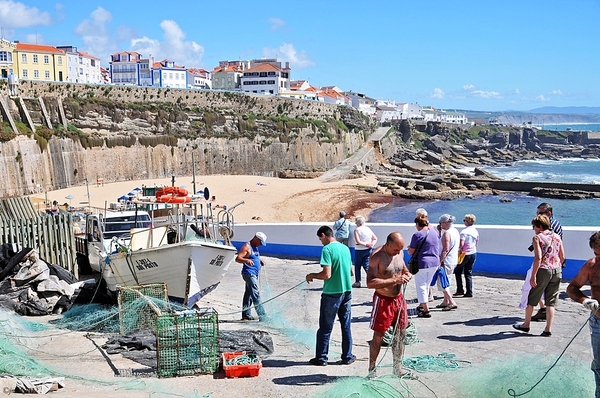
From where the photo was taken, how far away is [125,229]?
12.7 m

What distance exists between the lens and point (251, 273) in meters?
8.80

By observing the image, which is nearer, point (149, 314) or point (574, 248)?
point (149, 314)

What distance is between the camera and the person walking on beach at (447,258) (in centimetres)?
887

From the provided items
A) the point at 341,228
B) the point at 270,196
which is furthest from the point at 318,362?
the point at 270,196

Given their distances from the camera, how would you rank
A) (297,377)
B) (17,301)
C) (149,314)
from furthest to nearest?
(17,301) → (149,314) → (297,377)

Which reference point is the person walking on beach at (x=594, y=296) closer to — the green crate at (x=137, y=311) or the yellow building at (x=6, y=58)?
the green crate at (x=137, y=311)

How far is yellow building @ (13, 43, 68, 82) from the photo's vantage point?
61156 mm

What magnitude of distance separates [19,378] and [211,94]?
6069cm

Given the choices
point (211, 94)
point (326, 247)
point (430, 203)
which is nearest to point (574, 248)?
point (326, 247)

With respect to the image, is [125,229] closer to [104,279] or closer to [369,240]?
[104,279]

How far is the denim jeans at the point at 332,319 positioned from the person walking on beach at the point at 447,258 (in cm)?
267

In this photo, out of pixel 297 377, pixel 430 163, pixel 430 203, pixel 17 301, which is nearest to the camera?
pixel 297 377

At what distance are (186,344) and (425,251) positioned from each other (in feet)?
11.4

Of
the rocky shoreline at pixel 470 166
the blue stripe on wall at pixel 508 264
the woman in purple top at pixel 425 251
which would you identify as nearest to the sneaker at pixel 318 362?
the woman in purple top at pixel 425 251
